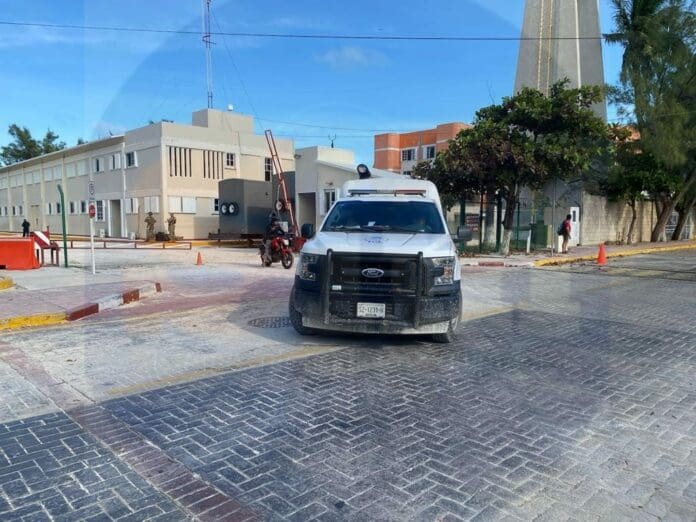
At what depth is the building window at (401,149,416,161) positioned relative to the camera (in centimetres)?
7062

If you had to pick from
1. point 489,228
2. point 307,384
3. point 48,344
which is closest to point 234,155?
point 489,228

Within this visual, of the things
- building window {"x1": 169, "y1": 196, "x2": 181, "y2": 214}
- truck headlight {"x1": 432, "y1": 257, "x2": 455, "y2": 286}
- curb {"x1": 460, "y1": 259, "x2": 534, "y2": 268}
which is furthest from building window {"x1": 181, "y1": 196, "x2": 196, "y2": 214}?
truck headlight {"x1": 432, "y1": 257, "x2": 455, "y2": 286}

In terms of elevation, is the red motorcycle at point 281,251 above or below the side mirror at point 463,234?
below

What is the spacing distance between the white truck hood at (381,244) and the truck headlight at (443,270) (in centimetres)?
7

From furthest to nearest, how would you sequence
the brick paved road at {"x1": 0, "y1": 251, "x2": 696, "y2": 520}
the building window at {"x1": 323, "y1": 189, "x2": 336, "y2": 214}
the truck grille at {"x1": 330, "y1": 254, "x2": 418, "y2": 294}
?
the building window at {"x1": 323, "y1": 189, "x2": 336, "y2": 214} → the truck grille at {"x1": 330, "y1": 254, "x2": 418, "y2": 294} → the brick paved road at {"x1": 0, "y1": 251, "x2": 696, "y2": 520}

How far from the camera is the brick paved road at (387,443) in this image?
3227 mm

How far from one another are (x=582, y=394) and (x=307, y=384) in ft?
8.98

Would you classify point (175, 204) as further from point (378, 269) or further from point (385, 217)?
point (378, 269)

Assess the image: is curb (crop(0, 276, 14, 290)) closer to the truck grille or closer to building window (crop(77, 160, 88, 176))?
the truck grille

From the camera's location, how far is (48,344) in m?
7.15

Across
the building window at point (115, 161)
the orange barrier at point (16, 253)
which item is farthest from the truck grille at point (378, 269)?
the building window at point (115, 161)

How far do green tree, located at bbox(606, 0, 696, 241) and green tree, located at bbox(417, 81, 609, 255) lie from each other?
7615 mm

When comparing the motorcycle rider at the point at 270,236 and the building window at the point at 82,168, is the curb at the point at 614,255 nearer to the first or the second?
the motorcycle rider at the point at 270,236

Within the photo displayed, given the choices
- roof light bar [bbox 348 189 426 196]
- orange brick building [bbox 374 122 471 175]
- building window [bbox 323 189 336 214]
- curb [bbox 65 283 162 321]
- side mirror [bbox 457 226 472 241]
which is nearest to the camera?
side mirror [bbox 457 226 472 241]
